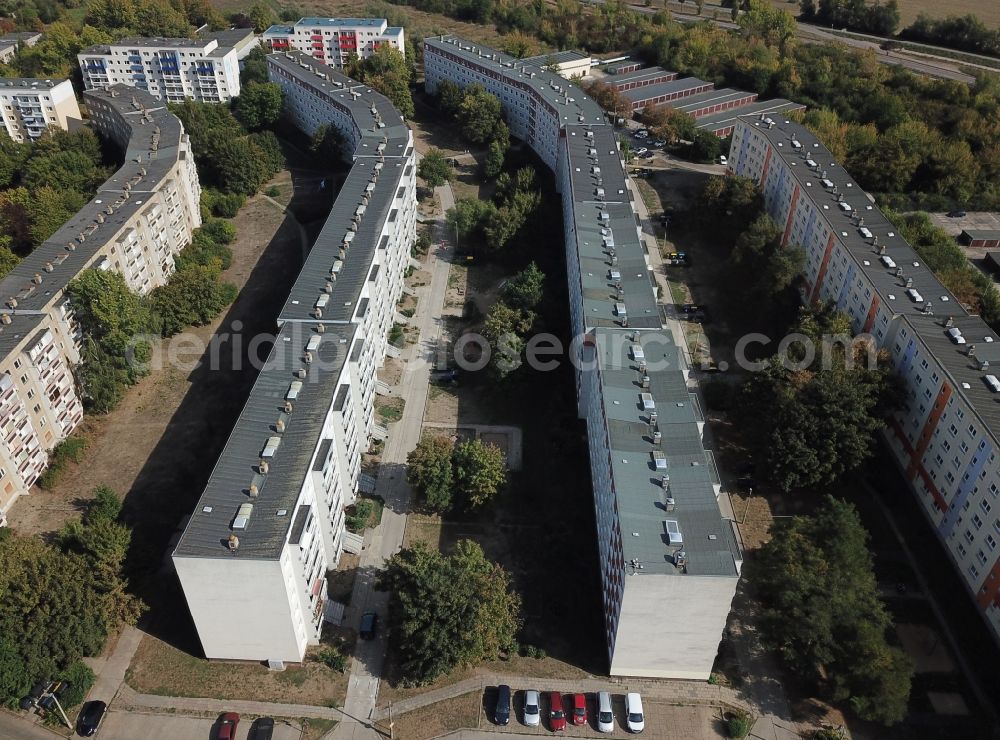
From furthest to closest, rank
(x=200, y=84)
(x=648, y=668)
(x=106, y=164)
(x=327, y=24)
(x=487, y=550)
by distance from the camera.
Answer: (x=327, y=24)
(x=200, y=84)
(x=106, y=164)
(x=487, y=550)
(x=648, y=668)

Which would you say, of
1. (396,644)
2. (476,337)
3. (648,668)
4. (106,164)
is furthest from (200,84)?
(648,668)

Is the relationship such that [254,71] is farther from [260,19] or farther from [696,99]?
[696,99]

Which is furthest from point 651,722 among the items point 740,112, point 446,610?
point 740,112

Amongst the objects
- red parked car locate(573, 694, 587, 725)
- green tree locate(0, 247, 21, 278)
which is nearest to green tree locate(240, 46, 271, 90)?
green tree locate(0, 247, 21, 278)

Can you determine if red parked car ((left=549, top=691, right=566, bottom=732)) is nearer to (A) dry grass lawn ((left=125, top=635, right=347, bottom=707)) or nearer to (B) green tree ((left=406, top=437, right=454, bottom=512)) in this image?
(A) dry grass lawn ((left=125, top=635, right=347, bottom=707))

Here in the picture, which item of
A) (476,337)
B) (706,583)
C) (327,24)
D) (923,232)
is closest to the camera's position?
(706,583)

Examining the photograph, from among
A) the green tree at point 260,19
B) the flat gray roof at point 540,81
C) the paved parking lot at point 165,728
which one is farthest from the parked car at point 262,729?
the green tree at point 260,19

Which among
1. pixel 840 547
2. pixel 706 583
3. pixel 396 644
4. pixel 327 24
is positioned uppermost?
pixel 327 24

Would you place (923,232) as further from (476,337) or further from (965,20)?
(965,20)

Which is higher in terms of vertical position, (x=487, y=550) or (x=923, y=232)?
(x=923, y=232)
